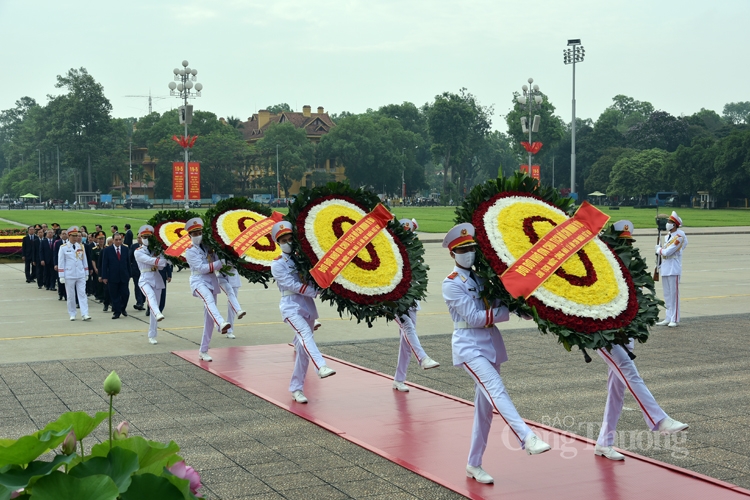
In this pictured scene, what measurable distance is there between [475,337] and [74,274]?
40.0 feet

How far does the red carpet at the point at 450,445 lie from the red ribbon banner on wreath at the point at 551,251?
62.8 inches

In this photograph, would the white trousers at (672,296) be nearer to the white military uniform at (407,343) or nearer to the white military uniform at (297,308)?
the white military uniform at (407,343)

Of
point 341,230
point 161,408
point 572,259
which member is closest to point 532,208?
point 572,259

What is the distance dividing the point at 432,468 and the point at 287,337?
7.61 meters

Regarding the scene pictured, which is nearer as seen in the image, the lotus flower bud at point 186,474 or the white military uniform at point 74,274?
the lotus flower bud at point 186,474

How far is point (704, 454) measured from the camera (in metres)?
7.32

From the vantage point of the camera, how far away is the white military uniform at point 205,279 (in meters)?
12.2

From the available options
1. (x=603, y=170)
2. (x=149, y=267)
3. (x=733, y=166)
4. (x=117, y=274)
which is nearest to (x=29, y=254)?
(x=117, y=274)

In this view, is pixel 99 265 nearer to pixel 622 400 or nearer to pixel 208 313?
pixel 208 313

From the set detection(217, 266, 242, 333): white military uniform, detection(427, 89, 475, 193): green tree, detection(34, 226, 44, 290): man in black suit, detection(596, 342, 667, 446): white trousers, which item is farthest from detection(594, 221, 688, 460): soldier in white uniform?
detection(427, 89, 475, 193): green tree

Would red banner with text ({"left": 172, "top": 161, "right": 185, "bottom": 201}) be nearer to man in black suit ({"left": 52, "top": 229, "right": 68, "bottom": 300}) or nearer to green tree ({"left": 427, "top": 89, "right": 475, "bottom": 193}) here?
man in black suit ({"left": 52, "top": 229, "right": 68, "bottom": 300})

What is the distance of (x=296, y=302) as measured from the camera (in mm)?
9875

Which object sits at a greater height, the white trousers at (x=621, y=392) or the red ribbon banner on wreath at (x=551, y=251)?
the red ribbon banner on wreath at (x=551, y=251)

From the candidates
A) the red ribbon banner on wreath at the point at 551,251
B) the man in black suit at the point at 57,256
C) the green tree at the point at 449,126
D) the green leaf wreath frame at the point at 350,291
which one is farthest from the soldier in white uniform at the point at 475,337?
the green tree at the point at 449,126
